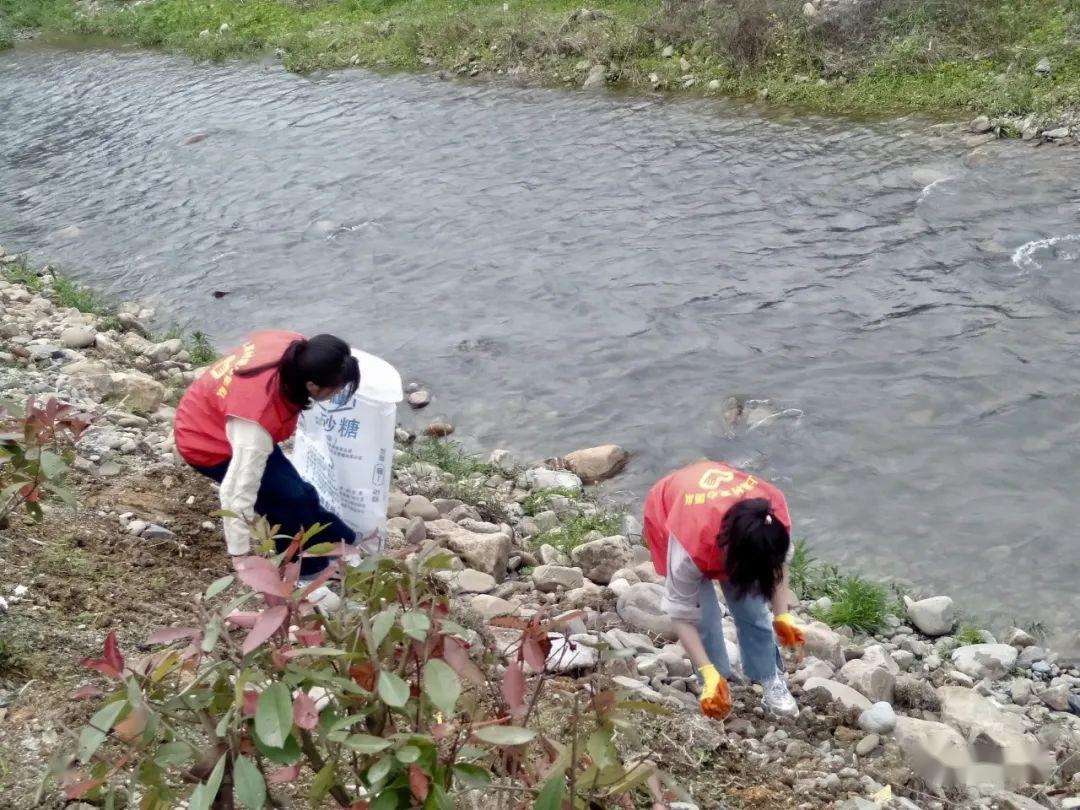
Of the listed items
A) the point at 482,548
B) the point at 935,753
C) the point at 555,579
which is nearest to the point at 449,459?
the point at 482,548

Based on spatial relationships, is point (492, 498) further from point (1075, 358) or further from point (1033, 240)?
point (1033, 240)

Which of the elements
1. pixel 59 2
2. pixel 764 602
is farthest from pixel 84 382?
pixel 59 2

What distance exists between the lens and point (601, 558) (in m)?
5.06

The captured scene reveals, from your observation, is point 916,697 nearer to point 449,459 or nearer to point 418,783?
point 418,783

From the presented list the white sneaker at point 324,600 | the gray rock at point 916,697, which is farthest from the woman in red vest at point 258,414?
the gray rock at point 916,697

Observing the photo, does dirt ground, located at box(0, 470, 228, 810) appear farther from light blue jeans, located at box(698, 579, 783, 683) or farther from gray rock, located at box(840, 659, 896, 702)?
gray rock, located at box(840, 659, 896, 702)

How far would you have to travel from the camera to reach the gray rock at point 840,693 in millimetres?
3764

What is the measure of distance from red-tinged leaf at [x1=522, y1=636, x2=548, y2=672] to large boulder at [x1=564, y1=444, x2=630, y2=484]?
4.50 meters

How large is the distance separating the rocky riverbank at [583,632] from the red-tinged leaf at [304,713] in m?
0.54

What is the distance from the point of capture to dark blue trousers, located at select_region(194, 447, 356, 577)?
3926 millimetres

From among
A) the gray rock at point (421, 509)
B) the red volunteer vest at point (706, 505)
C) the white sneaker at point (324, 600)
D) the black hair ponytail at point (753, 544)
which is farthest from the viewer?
the gray rock at point (421, 509)

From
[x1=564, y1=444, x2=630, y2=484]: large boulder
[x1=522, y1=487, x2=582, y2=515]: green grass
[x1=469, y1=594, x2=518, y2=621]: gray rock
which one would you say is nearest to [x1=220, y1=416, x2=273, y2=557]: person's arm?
[x1=469, y1=594, x2=518, y2=621]: gray rock

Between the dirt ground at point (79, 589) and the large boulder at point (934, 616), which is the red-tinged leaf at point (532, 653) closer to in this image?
the dirt ground at point (79, 589)

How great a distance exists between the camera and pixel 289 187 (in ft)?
37.8
